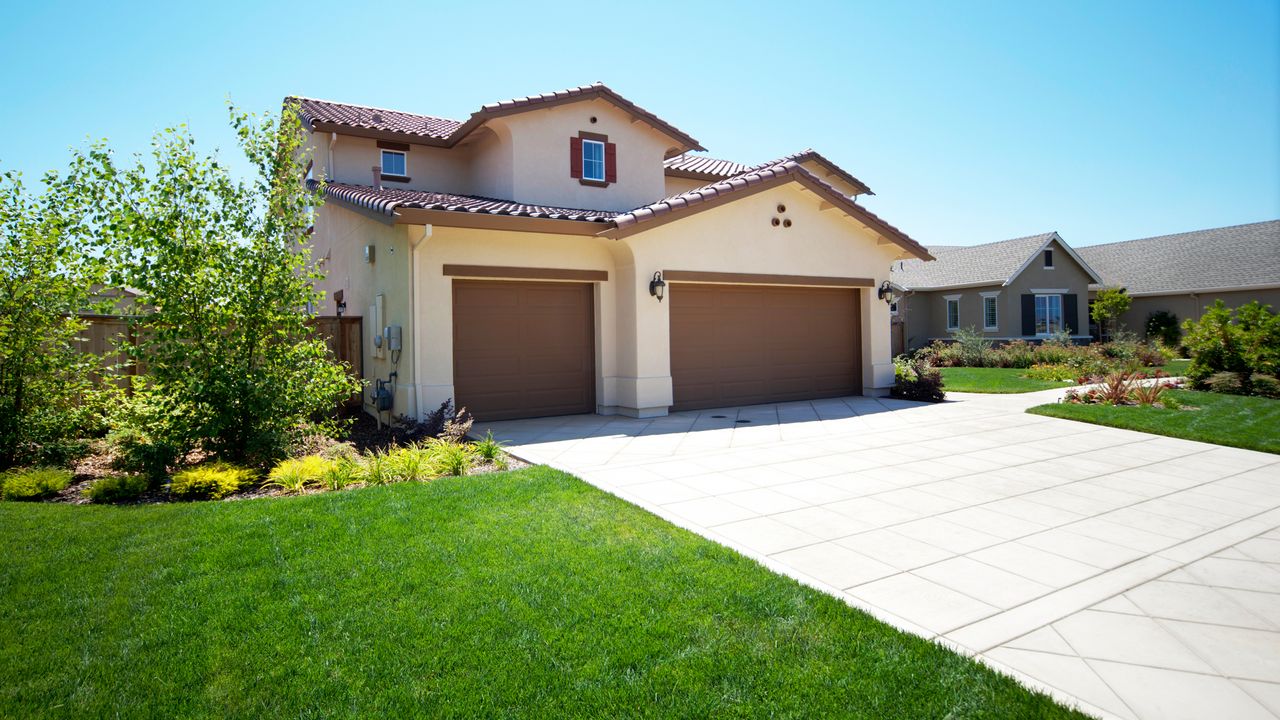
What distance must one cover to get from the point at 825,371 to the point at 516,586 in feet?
37.5

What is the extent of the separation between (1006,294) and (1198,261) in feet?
31.6

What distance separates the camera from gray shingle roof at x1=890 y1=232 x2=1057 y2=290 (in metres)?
27.5

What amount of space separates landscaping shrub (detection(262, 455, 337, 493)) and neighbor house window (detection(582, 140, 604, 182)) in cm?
946

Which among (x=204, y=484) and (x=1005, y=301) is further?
(x=1005, y=301)

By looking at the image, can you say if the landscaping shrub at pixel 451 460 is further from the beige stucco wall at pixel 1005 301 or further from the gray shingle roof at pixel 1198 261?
the gray shingle roof at pixel 1198 261

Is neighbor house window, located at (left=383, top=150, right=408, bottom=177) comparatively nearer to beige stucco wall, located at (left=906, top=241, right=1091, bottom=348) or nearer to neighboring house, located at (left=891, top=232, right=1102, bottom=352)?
neighboring house, located at (left=891, top=232, right=1102, bottom=352)

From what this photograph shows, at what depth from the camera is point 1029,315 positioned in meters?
27.2

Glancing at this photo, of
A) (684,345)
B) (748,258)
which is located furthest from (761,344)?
(684,345)

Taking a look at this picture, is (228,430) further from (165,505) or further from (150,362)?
(165,505)

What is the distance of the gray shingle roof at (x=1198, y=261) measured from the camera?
26750 mm

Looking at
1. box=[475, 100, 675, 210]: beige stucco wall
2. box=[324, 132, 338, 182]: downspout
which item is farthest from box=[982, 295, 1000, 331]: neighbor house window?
box=[324, 132, 338, 182]: downspout

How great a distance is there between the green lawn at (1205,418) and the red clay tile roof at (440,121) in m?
9.86

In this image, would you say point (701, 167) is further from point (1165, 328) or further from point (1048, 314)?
point (1165, 328)

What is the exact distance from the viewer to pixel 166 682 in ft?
9.61
